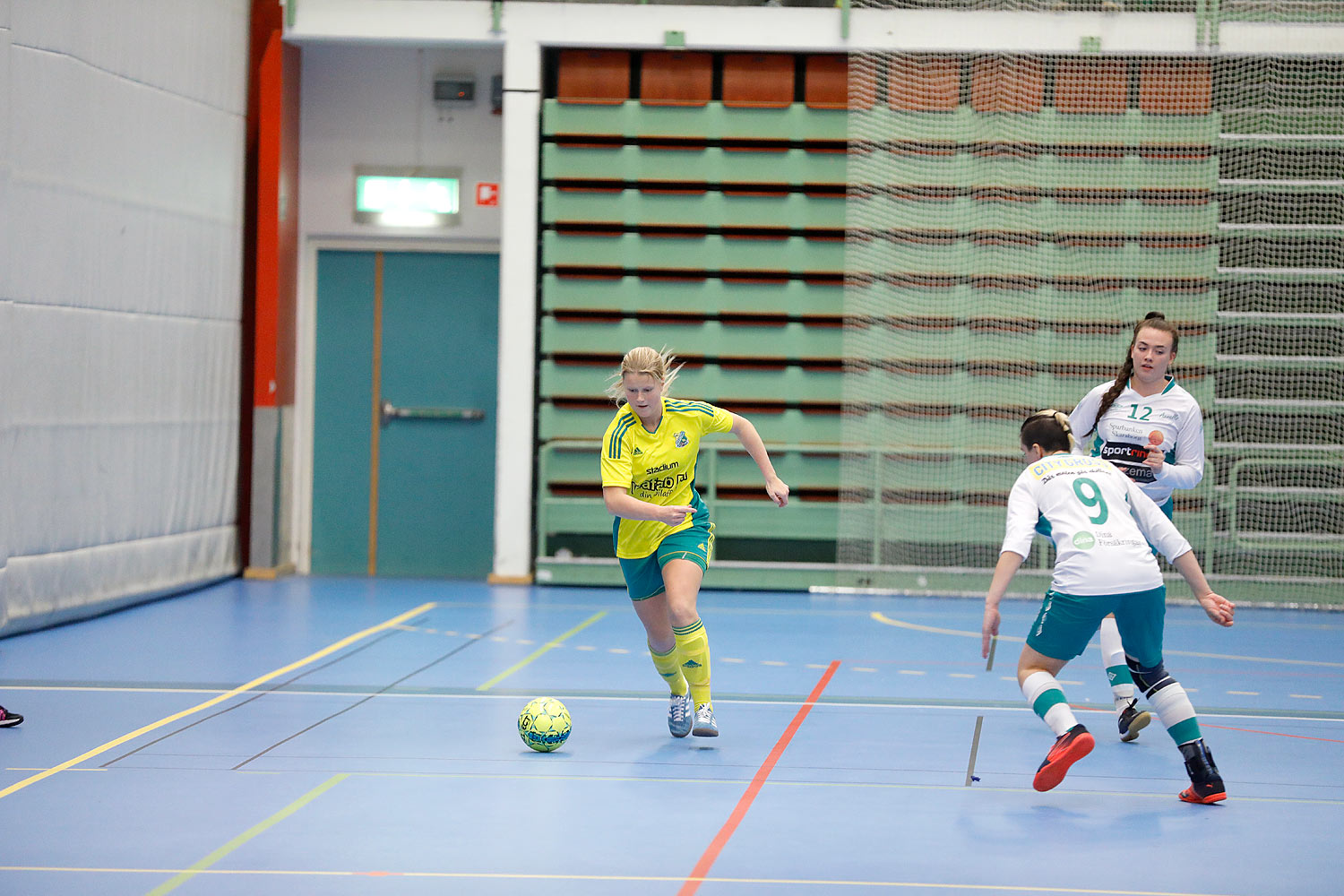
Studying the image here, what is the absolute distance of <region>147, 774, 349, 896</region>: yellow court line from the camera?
141 inches

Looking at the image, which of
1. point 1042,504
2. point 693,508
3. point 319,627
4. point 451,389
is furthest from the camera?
point 451,389

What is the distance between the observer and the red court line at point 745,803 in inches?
145

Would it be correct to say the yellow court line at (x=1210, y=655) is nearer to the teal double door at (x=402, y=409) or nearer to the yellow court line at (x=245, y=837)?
the teal double door at (x=402, y=409)

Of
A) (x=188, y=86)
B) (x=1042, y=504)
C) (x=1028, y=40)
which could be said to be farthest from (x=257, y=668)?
(x=1028, y=40)

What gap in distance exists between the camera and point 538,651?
7.79 meters

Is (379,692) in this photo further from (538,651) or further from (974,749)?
(974,749)

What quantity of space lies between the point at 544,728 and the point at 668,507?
3.28 feet

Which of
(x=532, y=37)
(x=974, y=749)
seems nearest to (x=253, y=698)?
(x=974, y=749)

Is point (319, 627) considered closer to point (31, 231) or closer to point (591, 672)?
point (591, 672)

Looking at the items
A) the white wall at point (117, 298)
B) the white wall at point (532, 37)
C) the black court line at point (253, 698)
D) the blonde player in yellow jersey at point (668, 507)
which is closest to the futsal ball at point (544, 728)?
the blonde player in yellow jersey at point (668, 507)

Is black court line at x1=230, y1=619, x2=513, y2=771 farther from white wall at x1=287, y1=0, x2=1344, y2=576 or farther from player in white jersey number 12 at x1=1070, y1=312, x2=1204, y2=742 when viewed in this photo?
player in white jersey number 12 at x1=1070, y1=312, x2=1204, y2=742

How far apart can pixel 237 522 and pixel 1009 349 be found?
267 inches

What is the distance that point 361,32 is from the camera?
10977 millimetres

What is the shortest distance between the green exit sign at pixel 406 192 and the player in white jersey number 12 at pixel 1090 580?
8.02 metres
